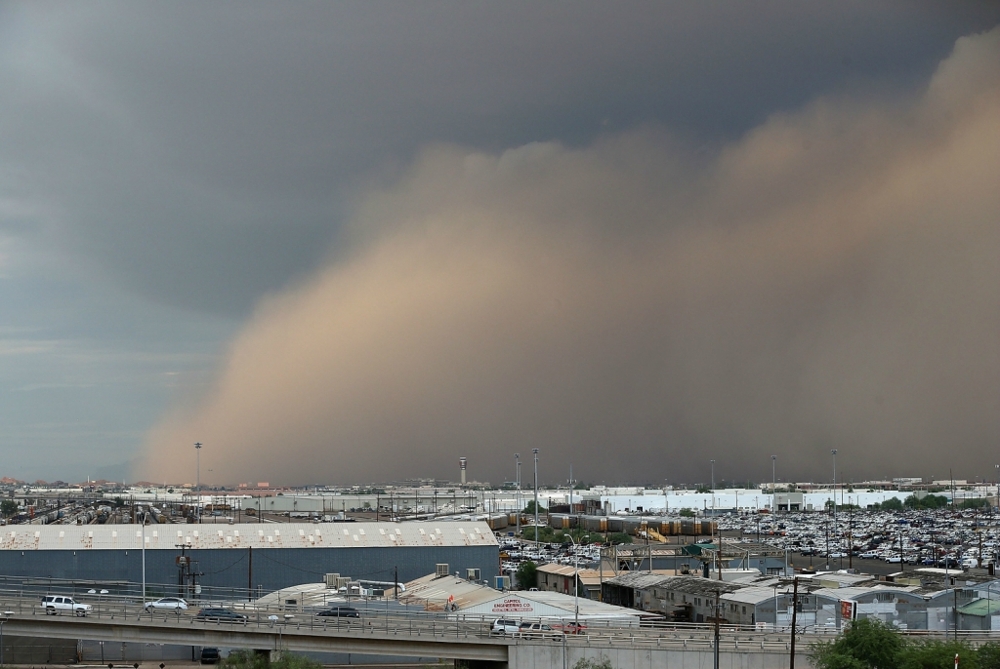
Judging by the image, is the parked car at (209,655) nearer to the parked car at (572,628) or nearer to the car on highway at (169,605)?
the car on highway at (169,605)

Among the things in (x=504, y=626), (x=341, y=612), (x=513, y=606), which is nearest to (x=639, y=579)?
(x=513, y=606)

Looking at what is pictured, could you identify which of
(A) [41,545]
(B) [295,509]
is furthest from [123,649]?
(B) [295,509]

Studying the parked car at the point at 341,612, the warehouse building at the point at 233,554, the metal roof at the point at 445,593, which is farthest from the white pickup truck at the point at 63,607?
the metal roof at the point at 445,593

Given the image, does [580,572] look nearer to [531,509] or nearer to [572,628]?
[572,628]

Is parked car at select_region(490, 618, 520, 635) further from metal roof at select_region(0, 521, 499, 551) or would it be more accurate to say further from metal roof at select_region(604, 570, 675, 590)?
metal roof at select_region(0, 521, 499, 551)

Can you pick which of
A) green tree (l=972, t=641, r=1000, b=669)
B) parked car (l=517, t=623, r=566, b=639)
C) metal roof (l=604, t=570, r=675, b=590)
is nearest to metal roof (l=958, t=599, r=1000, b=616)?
green tree (l=972, t=641, r=1000, b=669)
